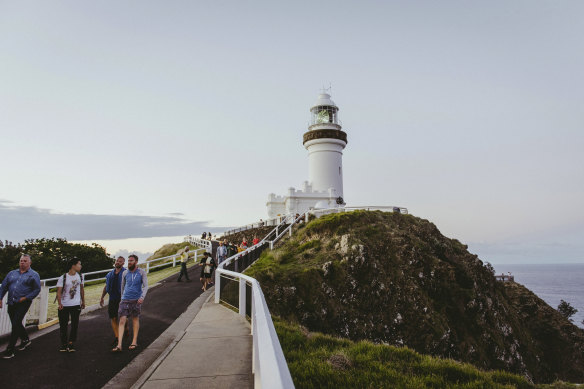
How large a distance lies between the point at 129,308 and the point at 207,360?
2566mm

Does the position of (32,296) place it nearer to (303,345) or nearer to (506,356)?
(303,345)

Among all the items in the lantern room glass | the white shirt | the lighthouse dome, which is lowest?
the white shirt

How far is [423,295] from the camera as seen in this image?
2067cm

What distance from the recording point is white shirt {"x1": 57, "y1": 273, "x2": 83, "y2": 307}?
7.36m

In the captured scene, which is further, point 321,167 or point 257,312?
point 321,167

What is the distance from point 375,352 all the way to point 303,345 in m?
1.50

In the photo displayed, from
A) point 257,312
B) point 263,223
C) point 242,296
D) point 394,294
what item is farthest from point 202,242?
point 257,312

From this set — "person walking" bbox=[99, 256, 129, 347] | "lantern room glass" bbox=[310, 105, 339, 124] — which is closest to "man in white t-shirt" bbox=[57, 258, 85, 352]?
"person walking" bbox=[99, 256, 129, 347]

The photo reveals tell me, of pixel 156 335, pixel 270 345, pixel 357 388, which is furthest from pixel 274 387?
pixel 156 335

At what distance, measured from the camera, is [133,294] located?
755cm

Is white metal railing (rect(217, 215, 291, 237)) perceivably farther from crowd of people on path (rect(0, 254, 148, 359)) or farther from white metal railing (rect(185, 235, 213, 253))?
crowd of people on path (rect(0, 254, 148, 359))

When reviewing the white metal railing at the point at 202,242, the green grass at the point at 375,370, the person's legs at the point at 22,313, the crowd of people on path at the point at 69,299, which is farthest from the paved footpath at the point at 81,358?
the white metal railing at the point at 202,242

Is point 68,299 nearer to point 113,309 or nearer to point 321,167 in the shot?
point 113,309

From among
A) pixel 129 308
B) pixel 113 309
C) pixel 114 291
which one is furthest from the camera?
pixel 114 291
